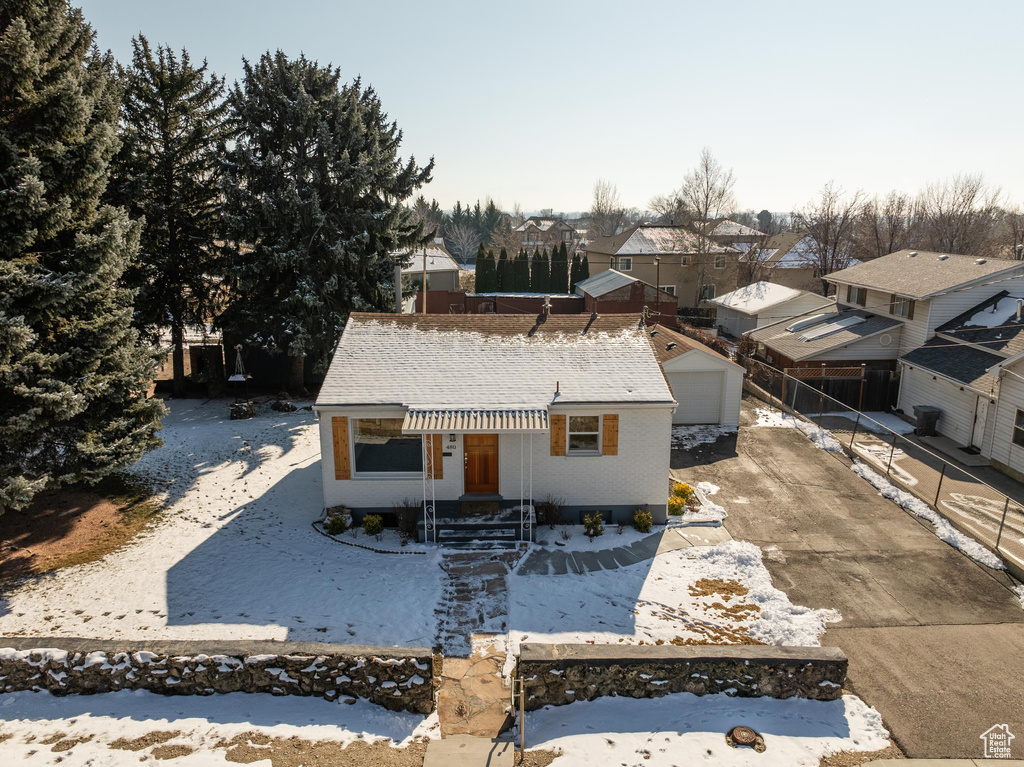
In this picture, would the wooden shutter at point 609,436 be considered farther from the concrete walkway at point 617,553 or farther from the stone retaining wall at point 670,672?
the stone retaining wall at point 670,672

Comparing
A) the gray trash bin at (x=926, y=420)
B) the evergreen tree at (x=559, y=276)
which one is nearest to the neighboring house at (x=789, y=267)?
the evergreen tree at (x=559, y=276)

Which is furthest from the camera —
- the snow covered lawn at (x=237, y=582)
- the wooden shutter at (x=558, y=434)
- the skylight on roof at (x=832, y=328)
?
the skylight on roof at (x=832, y=328)

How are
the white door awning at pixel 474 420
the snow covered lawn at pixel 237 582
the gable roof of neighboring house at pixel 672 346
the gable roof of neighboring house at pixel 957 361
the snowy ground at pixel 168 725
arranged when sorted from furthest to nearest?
the gable roof of neighboring house at pixel 672 346 < the gable roof of neighboring house at pixel 957 361 < the white door awning at pixel 474 420 < the snow covered lawn at pixel 237 582 < the snowy ground at pixel 168 725

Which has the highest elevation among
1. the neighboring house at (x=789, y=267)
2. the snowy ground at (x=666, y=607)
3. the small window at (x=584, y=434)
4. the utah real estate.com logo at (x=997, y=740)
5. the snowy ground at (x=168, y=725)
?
the neighboring house at (x=789, y=267)

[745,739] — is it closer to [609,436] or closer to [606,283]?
[609,436]

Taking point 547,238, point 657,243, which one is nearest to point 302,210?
point 657,243

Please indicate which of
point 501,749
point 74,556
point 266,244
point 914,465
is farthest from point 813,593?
point 266,244

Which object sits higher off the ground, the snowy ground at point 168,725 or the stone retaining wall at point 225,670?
the stone retaining wall at point 225,670
